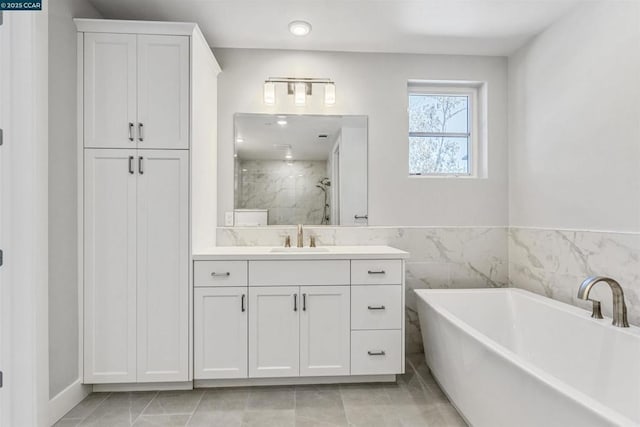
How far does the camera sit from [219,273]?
2104mm

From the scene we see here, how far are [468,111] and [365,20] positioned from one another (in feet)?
4.09

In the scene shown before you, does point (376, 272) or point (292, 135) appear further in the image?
point (292, 135)

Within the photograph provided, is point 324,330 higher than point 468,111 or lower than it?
lower

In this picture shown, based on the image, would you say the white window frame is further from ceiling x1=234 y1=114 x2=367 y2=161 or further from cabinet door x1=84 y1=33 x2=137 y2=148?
cabinet door x1=84 y1=33 x2=137 y2=148

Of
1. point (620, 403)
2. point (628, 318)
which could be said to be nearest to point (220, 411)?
point (620, 403)

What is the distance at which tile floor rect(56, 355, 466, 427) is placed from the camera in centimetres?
183

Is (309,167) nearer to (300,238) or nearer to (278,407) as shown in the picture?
(300,238)

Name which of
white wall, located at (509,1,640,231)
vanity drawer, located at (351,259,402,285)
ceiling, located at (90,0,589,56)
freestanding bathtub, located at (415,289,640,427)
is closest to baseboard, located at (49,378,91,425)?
vanity drawer, located at (351,259,402,285)

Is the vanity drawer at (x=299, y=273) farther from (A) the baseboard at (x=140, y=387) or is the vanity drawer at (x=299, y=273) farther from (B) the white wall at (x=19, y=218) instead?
(B) the white wall at (x=19, y=218)

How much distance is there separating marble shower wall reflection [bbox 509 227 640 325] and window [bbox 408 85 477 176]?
737 mm

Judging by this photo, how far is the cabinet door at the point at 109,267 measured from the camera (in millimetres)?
2016

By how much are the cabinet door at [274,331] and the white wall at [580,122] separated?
1.88m

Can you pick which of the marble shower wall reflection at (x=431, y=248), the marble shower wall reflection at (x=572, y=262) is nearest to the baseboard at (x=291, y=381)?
the marble shower wall reflection at (x=431, y=248)

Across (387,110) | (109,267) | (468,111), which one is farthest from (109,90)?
(468,111)
